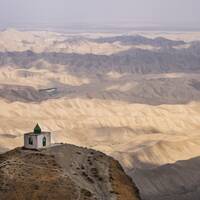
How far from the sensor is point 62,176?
1847cm

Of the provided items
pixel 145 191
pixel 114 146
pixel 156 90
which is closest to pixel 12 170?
pixel 145 191

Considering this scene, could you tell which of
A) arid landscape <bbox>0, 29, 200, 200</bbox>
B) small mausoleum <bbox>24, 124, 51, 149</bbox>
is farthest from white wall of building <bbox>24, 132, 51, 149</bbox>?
arid landscape <bbox>0, 29, 200, 200</bbox>

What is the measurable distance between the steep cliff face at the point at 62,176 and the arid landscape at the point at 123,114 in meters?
37.0

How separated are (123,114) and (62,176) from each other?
93.0m

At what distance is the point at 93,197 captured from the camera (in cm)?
1761

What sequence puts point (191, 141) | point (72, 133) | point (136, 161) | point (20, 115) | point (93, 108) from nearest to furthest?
point (136, 161)
point (191, 141)
point (72, 133)
point (20, 115)
point (93, 108)

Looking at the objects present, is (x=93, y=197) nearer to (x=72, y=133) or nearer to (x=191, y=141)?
(x=191, y=141)

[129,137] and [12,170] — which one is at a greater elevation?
[12,170]

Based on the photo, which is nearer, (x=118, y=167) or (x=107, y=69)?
(x=118, y=167)

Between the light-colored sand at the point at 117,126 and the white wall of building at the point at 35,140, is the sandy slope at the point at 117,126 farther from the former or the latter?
the white wall of building at the point at 35,140

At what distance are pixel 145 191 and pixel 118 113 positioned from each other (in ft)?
172

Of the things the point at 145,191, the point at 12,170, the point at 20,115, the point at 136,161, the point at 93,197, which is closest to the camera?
the point at 93,197

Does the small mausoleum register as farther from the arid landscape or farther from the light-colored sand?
the light-colored sand

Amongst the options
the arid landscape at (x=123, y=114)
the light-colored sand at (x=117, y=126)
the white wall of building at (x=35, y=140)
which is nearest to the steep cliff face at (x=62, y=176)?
the white wall of building at (x=35, y=140)
